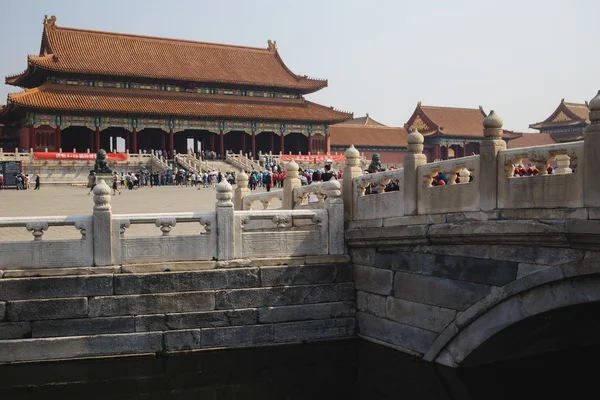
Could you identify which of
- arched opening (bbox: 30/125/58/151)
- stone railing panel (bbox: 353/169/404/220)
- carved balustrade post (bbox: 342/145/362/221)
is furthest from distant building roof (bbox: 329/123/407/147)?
stone railing panel (bbox: 353/169/404/220)

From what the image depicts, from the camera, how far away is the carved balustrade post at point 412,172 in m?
8.70

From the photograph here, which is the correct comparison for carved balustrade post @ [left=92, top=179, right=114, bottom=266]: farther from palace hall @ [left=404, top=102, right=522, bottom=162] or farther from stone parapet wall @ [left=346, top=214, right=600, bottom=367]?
palace hall @ [left=404, top=102, right=522, bottom=162]

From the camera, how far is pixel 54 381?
838 centimetres

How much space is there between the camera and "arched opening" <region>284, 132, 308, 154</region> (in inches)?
2178

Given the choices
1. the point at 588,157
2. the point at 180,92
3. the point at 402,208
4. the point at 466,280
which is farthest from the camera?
the point at 180,92

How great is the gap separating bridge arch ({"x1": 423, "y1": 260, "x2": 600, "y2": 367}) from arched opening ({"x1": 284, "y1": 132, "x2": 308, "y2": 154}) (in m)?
47.3

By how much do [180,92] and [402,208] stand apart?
4319cm

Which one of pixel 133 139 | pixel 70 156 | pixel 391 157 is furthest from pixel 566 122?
pixel 70 156

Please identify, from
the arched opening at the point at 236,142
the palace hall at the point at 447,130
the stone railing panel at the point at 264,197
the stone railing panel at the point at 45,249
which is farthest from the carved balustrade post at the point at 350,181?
the palace hall at the point at 447,130

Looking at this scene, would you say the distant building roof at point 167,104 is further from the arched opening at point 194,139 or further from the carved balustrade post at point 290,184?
the carved balustrade post at point 290,184

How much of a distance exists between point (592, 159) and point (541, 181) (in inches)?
24.9

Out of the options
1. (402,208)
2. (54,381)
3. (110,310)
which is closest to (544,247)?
(402,208)

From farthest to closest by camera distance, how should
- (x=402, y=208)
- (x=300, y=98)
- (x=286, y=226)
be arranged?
1. (x=300, y=98)
2. (x=286, y=226)
3. (x=402, y=208)

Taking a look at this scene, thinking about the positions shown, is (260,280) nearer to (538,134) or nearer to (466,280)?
(466,280)
